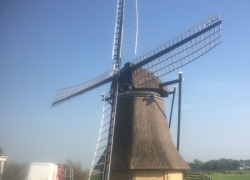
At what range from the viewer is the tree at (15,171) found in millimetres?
24781

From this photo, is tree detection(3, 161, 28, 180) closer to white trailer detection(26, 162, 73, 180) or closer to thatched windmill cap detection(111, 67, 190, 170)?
white trailer detection(26, 162, 73, 180)

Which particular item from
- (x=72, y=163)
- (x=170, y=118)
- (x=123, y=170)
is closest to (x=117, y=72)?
(x=170, y=118)

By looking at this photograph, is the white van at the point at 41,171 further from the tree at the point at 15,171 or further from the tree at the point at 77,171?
the tree at the point at 15,171

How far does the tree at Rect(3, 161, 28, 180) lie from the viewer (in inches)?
976

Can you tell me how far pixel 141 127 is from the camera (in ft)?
41.1

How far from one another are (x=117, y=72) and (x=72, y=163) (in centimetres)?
1454

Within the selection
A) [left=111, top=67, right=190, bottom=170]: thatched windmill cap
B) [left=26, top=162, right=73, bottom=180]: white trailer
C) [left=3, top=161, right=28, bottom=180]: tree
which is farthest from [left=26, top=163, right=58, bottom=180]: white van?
[left=3, top=161, right=28, bottom=180]: tree

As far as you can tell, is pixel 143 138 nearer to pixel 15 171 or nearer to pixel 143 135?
pixel 143 135

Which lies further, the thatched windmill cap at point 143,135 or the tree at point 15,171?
the tree at point 15,171

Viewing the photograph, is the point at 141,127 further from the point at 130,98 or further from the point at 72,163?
the point at 72,163

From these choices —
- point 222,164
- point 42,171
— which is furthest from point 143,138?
point 222,164

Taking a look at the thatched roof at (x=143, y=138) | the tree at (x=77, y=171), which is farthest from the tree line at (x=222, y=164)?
the thatched roof at (x=143, y=138)

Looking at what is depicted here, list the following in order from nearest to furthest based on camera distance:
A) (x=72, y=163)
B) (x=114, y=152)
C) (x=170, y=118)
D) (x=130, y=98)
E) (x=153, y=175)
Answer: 1. (x=153, y=175)
2. (x=114, y=152)
3. (x=130, y=98)
4. (x=170, y=118)
5. (x=72, y=163)

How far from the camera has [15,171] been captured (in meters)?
25.0
